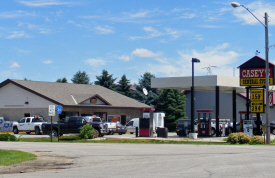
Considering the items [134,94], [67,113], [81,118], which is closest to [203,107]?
[134,94]

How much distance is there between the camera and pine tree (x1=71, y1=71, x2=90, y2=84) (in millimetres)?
87625

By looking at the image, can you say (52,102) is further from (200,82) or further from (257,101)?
(257,101)

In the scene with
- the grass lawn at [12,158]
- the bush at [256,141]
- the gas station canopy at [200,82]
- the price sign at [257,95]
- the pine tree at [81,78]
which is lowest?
the grass lawn at [12,158]

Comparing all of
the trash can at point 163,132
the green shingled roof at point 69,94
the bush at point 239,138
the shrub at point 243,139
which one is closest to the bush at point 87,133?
the trash can at point 163,132

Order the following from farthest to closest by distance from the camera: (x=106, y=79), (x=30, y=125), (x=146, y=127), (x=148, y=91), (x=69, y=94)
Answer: (x=106, y=79)
(x=148, y=91)
(x=69, y=94)
(x=30, y=125)
(x=146, y=127)

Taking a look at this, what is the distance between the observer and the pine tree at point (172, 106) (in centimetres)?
5688

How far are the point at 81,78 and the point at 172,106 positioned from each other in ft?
116

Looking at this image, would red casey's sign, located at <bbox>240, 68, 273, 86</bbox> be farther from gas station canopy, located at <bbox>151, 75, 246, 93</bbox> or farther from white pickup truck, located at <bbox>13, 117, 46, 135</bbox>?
white pickup truck, located at <bbox>13, 117, 46, 135</bbox>

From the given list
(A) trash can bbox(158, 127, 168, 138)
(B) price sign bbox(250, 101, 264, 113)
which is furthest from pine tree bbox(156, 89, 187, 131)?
(B) price sign bbox(250, 101, 264, 113)

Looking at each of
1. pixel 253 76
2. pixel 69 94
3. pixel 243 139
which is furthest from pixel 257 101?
pixel 69 94

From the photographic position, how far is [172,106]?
57.3 metres

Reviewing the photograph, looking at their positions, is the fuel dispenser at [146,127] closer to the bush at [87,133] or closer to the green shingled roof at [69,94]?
the bush at [87,133]

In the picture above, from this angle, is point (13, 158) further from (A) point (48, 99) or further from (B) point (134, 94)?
(B) point (134, 94)

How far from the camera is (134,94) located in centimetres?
7056
